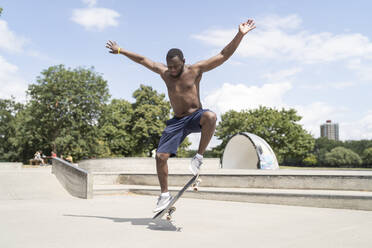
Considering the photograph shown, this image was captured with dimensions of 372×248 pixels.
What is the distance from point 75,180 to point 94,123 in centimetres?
2973

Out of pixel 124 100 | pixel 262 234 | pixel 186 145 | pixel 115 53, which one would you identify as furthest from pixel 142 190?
pixel 124 100

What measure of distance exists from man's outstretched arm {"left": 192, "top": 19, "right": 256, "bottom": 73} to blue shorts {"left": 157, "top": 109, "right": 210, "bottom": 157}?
684 mm

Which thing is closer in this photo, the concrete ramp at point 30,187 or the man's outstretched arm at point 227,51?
the man's outstretched arm at point 227,51

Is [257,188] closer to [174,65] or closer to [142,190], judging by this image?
[142,190]

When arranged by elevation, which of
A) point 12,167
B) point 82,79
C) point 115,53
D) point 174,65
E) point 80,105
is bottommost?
point 12,167

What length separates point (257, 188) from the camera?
11.1m

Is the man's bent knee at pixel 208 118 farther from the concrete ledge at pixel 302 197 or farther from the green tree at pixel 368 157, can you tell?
the green tree at pixel 368 157

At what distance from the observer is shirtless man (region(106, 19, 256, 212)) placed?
495 cm

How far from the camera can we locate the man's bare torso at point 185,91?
16.5 feet

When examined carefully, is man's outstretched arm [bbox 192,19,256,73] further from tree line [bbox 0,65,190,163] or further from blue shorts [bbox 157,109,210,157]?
tree line [bbox 0,65,190,163]

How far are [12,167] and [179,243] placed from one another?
26681 mm

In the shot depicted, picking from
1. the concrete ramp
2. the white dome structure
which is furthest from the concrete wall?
the concrete ramp

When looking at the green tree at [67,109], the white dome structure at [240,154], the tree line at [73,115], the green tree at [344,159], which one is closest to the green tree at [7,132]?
the tree line at [73,115]

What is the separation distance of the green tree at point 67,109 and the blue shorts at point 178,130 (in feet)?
112
